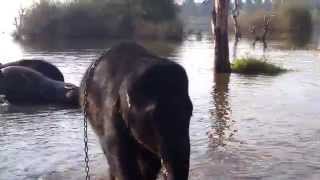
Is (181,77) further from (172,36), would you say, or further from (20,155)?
(172,36)

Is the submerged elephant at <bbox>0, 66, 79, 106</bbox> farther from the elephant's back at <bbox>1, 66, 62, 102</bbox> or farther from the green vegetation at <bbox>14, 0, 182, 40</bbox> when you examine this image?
the green vegetation at <bbox>14, 0, 182, 40</bbox>

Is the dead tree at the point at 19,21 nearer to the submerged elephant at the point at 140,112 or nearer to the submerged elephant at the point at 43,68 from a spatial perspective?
the submerged elephant at the point at 43,68

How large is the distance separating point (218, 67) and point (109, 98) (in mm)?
15332

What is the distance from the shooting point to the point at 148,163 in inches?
179

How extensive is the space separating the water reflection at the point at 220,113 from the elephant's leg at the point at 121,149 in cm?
466

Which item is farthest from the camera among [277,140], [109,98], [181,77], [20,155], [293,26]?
[293,26]

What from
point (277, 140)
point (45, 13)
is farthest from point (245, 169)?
point (45, 13)

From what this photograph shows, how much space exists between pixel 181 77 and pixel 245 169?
3.96 m

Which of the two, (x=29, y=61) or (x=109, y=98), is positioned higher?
(x=109, y=98)

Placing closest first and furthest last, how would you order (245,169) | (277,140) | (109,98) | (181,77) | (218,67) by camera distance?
(181,77), (109,98), (245,169), (277,140), (218,67)

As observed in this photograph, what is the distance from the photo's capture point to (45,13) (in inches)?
2019

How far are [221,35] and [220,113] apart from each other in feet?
26.9

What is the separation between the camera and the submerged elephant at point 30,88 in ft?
44.5

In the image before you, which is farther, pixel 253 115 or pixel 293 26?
pixel 293 26
